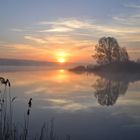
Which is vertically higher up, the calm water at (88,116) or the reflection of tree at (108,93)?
the reflection of tree at (108,93)

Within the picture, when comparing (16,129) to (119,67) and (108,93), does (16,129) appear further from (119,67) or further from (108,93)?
(119,67)

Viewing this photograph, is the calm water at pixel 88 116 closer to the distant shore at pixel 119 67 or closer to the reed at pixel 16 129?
the reed at pixel 16 129

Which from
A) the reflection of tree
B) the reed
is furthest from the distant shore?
the reed

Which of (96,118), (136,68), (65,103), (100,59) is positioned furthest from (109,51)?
(96,118)

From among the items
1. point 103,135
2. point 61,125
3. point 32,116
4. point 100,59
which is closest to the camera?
point 103,135

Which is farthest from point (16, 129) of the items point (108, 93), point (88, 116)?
point (108, 93)

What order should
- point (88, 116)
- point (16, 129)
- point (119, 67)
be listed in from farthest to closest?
point (119, 67) < point (88, 116) < point (16, 129)

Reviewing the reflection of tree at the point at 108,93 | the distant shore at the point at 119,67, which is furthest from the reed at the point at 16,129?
the distant shore at the point at 119,67

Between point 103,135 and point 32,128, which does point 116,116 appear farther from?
point 32,128

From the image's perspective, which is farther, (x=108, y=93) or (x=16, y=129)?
(x=108, y=93)

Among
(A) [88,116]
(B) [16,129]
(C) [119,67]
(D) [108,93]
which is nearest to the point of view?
(B) [16,129]

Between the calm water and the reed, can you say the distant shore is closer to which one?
the calm water

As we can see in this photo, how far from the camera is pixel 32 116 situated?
325 inches

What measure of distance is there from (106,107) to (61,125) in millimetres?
2951
